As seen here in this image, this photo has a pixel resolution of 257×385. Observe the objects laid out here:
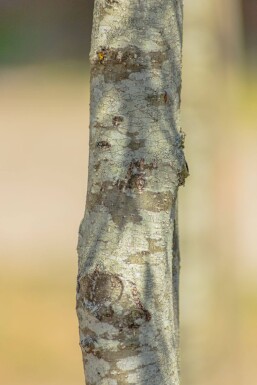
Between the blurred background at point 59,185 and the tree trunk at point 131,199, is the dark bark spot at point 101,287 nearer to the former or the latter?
the tree trunk at point 131,199

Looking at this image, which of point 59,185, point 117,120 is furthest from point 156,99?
point 59,185

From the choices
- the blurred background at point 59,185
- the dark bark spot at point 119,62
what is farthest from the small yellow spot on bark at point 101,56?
the blurred background at point 59,185

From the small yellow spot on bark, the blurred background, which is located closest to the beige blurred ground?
the blurred background

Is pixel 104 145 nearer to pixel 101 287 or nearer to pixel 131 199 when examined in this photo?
pixel 131 199

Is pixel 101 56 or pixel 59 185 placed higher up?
pixel 101 56

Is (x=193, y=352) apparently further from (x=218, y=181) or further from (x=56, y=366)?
(x=56, y=366)

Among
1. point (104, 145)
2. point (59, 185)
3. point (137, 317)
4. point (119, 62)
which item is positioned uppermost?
point (119, 62)
